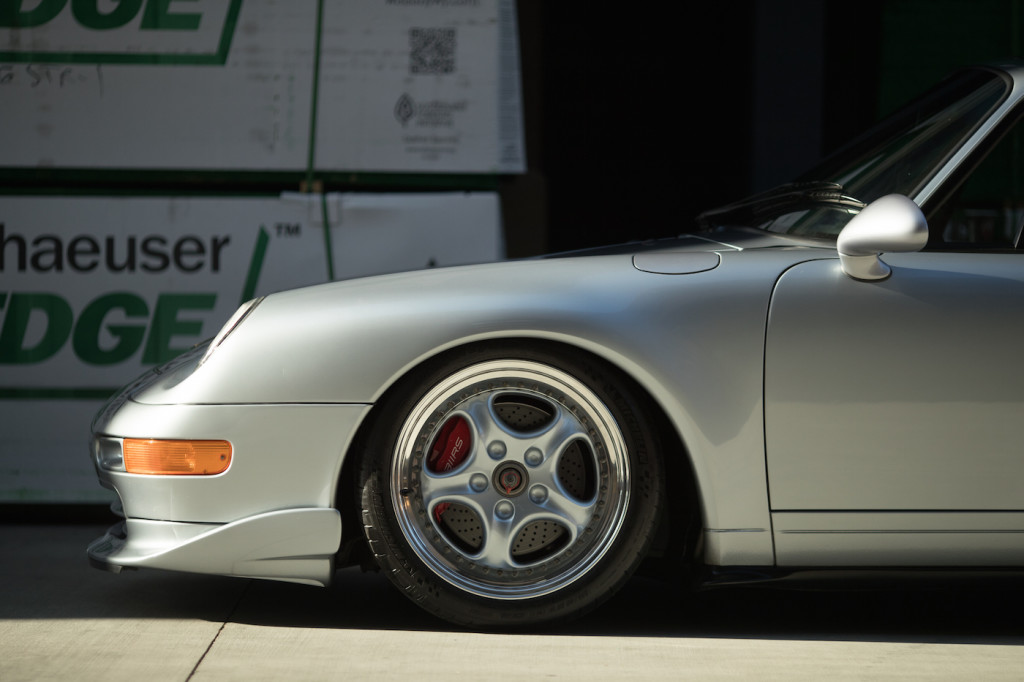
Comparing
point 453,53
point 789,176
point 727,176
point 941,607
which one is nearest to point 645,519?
point 941,607

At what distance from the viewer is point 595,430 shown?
2.92m

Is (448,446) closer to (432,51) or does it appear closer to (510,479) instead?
(510,479)

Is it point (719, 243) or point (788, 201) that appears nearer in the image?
point (719, 243)

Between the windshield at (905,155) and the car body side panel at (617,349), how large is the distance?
0.34 metres

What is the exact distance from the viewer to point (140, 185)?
4742 mm

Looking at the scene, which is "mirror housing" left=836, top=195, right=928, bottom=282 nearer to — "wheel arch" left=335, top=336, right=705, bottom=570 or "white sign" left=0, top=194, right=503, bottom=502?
"wheel arch" left=335, top=336, right=705, bottom=570

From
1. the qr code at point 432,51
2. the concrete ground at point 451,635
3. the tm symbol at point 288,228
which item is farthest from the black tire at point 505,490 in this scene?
the qr code at point 432,51

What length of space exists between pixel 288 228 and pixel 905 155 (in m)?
2.40

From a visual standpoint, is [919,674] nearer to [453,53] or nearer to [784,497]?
[784,497]

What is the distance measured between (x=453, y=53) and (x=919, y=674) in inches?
116

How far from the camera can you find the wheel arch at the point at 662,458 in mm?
2898

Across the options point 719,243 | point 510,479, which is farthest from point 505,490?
point 719,243

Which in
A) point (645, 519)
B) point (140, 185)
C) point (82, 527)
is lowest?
point (82, 527)

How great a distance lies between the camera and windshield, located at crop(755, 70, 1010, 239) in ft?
10.1
